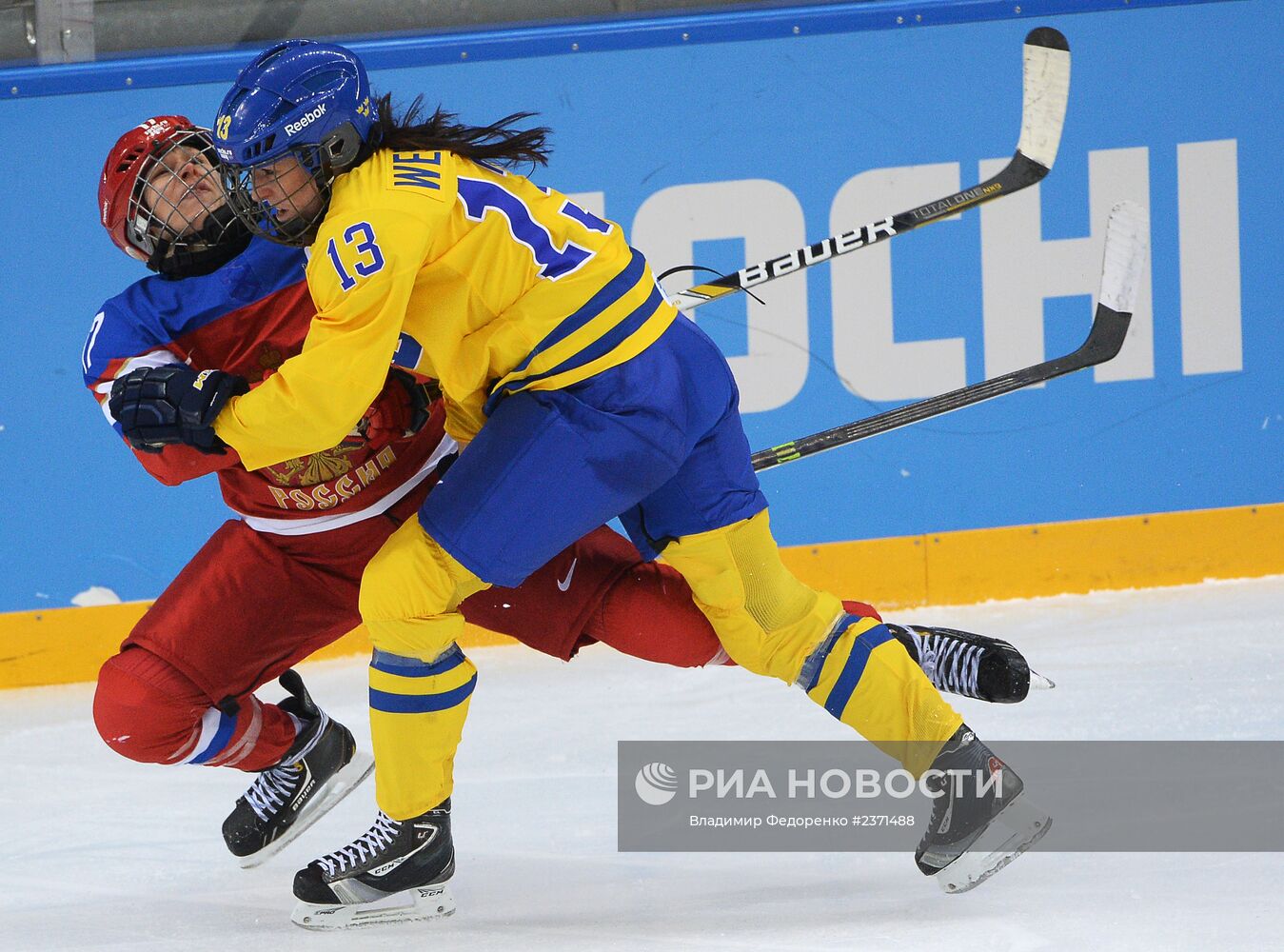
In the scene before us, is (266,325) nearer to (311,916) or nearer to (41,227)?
(311,916)

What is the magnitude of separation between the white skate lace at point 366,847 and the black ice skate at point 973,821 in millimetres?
761

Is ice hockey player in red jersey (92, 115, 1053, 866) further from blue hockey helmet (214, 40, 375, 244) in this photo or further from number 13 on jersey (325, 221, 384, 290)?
number 13 on jersey (325, 221, 384, 290)

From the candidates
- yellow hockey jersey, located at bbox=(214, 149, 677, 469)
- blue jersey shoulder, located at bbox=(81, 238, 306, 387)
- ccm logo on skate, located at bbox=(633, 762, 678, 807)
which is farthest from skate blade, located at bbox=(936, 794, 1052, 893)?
blue jersey shoulder, located at bbox=(81, 238, 306, 387)

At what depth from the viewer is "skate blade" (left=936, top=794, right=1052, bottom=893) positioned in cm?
203

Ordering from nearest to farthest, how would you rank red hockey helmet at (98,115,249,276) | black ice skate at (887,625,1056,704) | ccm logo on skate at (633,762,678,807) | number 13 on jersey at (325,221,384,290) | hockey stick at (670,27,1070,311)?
1. number 13 on jersey at (325,221,384,290)
2. red hockey helmet at (98,115,249,276)
3. black ice skate at (887,625,1056,704)
4. ccm logo on skate at (633,762,678,807)
5. hockey stick at (670,27,1070,311)

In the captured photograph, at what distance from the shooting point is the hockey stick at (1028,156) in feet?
9.40

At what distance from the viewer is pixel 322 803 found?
2463 millimetres

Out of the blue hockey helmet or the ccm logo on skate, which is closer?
the blue hockey helmet

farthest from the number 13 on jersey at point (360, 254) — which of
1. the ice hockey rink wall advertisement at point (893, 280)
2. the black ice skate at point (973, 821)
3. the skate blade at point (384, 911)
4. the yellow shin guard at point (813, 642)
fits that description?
the ice hockey rink wall advertisement at point (893, 280)

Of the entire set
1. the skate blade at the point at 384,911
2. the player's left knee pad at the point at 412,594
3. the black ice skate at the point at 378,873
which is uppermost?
the player's left knee pad at the point at 412,594

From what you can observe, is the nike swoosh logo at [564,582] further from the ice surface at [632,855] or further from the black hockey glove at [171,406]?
the black hockey glove at [171,406]

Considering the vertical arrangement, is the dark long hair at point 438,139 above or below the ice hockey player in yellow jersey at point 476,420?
above

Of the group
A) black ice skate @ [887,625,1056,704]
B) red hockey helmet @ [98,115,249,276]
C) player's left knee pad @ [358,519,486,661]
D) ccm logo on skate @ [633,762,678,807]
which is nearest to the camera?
player's left knee pad @ [358,519,486,661]

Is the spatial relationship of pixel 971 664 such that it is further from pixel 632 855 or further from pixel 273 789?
pixel 273 789
